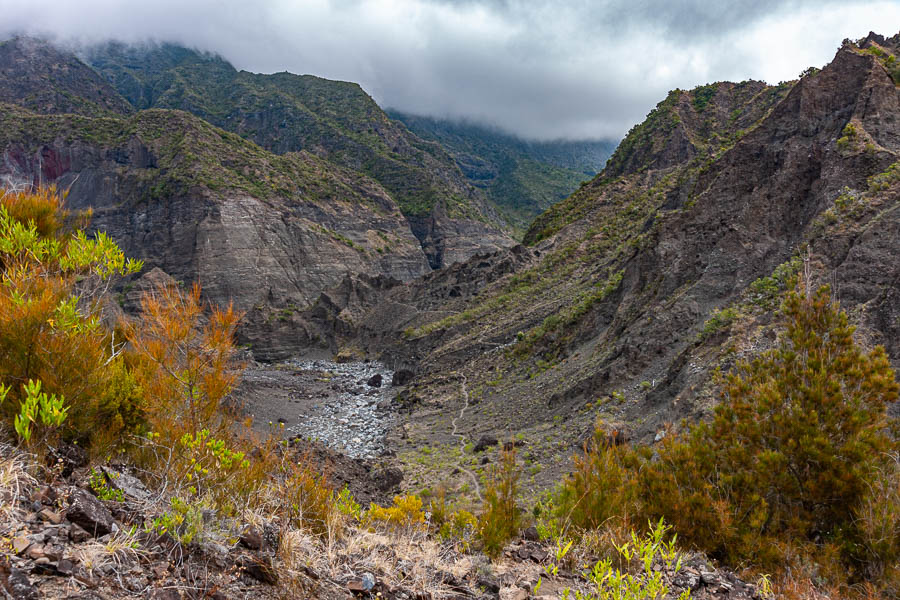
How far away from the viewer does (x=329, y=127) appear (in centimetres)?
11094

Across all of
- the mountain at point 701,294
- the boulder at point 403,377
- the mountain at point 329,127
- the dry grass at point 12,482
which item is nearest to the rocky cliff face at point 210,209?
the boulder at point 403,377

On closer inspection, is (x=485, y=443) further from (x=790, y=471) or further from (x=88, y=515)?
(x=88, y=515)

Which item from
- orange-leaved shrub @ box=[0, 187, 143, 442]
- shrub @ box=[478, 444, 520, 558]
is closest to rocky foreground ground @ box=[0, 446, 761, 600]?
shrub @ box=[478, 444, 520, 558]

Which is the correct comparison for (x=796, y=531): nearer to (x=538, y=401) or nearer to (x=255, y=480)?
(x=255, y=480)

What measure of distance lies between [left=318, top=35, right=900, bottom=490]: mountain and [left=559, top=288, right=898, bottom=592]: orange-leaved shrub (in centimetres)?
104

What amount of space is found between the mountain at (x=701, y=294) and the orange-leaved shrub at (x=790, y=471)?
1.04 meters

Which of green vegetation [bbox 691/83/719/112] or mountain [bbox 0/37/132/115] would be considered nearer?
green vegetation [bbox 691/83/719/112]

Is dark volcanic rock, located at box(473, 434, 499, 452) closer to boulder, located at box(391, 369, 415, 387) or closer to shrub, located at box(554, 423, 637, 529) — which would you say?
shrub, located at box(554, 423, 637, 529)

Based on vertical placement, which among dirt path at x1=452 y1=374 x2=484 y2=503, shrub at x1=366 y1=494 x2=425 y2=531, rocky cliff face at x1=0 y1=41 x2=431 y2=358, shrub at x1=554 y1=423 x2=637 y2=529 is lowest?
dirt path at x1=452 y1=374 x2=484 y2=503

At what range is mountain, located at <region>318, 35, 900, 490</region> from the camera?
10461 millimetres

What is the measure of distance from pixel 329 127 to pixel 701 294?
110 meters

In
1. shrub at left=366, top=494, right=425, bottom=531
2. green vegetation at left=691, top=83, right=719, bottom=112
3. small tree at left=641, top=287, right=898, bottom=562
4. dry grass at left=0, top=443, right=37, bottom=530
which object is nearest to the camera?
dry grass at left=0, top=443, right=37, bottom=530

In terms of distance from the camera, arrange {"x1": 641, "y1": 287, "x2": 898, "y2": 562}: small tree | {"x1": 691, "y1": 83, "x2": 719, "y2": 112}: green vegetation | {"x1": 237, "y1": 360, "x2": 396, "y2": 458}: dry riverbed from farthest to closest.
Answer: {"x1": 691, "y1": 83, "x2": 719, "y2": 112}: green vegetation < {"x1": 237, "y1": 360, "x2": 396, "y2": 458}: dry riverbed < {"x1": 641, "y1": 287, "x2": 898, "y2": 562}: small tree

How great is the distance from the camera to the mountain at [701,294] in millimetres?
10461
